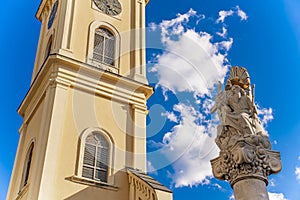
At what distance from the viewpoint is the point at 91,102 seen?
15.3 meters

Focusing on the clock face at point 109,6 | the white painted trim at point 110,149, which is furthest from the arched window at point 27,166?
the clock face at point 109,6

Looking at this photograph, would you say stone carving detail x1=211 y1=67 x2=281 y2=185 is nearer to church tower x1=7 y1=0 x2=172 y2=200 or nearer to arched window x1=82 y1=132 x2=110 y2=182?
church tower x1=7 y1=0 x2=172 y2=200

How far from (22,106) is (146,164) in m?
6.49

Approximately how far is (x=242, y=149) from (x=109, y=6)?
14609 mm

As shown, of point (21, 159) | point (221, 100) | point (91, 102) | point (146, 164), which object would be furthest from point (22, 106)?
point (221, 100)

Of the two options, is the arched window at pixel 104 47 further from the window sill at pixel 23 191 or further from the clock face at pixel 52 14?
the window sill at pixel 23 191

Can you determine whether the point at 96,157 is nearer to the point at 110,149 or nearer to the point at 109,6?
the point at 110,149

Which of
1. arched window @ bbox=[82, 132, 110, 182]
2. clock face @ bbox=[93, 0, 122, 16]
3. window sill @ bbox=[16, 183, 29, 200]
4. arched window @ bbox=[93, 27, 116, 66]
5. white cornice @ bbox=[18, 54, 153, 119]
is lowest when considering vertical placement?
window sill @ bbox=[16, 183, 29, 200]

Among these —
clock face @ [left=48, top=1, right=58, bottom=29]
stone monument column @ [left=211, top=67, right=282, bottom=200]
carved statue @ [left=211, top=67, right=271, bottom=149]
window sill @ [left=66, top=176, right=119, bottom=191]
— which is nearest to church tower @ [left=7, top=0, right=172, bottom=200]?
window sill @ [left=66, top=176, right=119, bottom=191]

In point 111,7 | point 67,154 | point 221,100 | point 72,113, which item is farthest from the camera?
point 111,7

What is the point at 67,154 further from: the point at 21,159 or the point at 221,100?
the point at 221,100

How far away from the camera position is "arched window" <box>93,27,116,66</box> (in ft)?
57.0

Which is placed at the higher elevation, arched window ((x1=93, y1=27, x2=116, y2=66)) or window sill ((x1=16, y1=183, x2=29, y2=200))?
arched window ((x1=93, y1=27, x2=116, y2=66))

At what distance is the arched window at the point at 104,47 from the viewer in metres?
17.4
